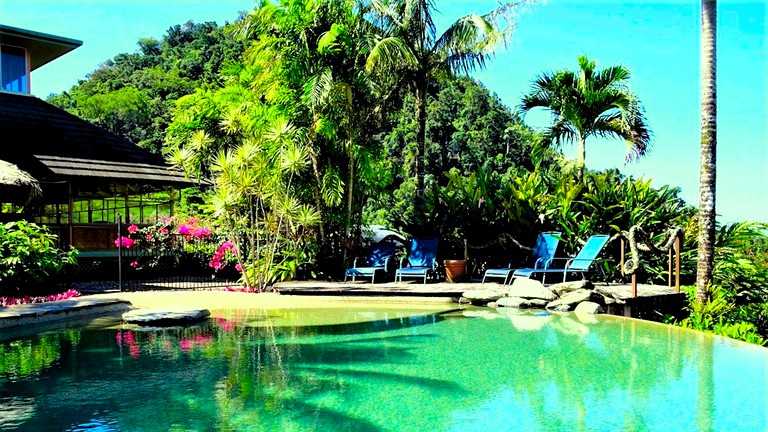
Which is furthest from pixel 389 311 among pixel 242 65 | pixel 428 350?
pixel 242 65

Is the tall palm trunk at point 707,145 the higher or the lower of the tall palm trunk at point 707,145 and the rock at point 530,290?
the higher

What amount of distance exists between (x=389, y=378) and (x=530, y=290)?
507cm

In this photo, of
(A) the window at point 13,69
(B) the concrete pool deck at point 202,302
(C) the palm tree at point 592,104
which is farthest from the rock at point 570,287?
(A) the window at point 13,69

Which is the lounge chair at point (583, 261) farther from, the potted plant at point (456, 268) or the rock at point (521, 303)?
the potted plant at point (456, 268)

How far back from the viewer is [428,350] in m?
7.68

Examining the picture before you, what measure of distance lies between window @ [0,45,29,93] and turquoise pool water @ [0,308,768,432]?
1305 centimetres

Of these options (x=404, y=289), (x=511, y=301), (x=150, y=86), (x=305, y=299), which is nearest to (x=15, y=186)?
(x=305, y=299)

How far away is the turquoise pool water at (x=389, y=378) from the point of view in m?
5.07

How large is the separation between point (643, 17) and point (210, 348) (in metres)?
9.85

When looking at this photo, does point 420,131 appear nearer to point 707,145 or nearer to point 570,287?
point 570,287

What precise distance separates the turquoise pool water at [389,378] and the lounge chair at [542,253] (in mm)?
2820

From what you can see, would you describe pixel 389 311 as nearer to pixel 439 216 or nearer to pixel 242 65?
pixel 439 216

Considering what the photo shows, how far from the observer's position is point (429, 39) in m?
15.7

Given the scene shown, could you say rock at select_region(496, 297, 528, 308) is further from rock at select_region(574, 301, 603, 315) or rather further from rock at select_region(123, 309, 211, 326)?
rock at select_region(123, 309, 211, 326)
